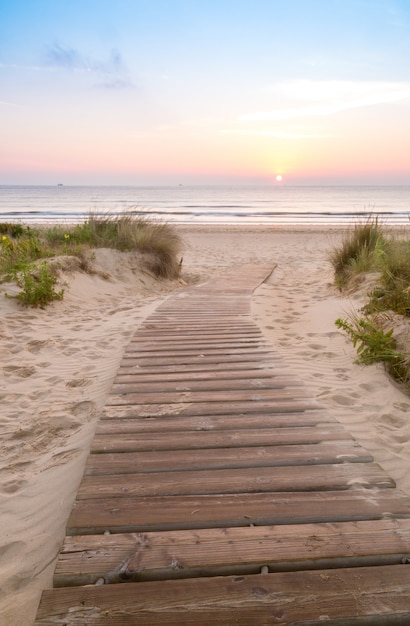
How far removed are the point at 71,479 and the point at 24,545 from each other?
0.50 metres

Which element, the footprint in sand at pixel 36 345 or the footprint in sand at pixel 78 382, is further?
the footprint in sand at pixel 36 345

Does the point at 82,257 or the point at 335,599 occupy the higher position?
the point at 82,257

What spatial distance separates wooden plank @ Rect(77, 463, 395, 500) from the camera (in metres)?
2.14

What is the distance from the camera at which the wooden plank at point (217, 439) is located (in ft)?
8.38

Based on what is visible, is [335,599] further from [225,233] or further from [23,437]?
[225,233]

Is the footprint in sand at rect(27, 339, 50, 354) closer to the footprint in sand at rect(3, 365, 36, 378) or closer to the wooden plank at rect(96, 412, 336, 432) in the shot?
the footprint in sand at rect(3, 365, 36, 378)

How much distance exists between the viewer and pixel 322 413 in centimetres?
297

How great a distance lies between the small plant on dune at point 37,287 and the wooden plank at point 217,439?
409cm

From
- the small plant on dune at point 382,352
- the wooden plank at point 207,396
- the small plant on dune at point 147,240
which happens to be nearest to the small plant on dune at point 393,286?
the small plant on dune at point 382,352

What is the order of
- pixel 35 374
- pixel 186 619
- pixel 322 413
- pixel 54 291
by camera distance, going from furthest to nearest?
pixel 54 291 → pixel 35 374 → pixel 322 413 → pixel 186 619

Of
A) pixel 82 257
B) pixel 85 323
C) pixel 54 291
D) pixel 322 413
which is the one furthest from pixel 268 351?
pixel 82 257

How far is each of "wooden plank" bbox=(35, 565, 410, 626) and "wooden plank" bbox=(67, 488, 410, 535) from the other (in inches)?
11.4

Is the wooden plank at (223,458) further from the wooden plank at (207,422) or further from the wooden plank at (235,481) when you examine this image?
the wooden plank at (207,422)

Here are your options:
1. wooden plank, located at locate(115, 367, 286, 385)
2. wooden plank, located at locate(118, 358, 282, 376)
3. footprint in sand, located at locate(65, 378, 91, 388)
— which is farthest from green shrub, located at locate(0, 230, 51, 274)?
wooden plank, located at locate(115, 367, 286, 385)
